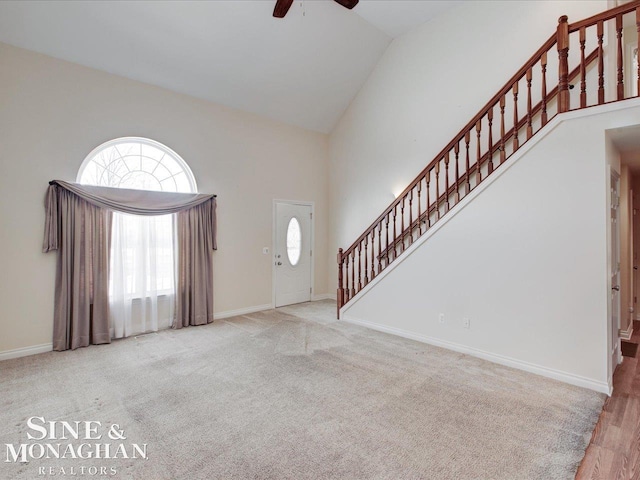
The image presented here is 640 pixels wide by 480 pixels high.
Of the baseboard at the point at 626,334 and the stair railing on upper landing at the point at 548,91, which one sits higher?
the stair railing on upper landing at the point at 548,91

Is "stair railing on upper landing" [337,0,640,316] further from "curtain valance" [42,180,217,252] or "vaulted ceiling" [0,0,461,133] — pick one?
"curtain valance" [42,180,217,252]

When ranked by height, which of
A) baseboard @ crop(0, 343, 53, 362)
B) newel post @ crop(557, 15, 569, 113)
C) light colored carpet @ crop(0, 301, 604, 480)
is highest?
newel post @ crop(557, 15, 569, 113)

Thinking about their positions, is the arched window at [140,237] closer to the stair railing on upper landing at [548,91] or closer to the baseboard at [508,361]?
the stair railing on upper landing at [548,91]

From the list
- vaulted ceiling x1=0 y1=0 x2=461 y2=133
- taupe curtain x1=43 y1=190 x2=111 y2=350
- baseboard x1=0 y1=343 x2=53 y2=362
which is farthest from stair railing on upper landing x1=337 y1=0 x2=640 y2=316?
baseboard x1=0 y1=343 x2=53 y2=362

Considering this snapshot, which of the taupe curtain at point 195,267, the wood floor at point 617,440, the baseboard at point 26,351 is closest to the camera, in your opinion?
the wood floor at point 617,440

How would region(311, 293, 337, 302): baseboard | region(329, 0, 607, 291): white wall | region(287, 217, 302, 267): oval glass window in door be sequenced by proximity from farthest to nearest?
region(311, 293, 337, 302): baseboard → region(287, 217, 302, 267): oval glass window in door → region(329, 0, 607, 291): white wall

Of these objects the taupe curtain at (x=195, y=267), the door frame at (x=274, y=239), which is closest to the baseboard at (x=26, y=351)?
the taupe curtain at (x=195, y=267)

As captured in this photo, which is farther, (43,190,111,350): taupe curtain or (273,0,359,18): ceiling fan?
(43,190,111,350): taupe curtain

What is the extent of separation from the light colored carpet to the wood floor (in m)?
0.08

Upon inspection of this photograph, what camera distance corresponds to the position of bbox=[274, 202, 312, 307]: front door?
6301mm

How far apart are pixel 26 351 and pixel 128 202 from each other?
2103 millimetres

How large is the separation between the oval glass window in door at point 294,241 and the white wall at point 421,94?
2.91 ft

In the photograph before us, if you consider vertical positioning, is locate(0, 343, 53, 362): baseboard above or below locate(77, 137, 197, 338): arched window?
below

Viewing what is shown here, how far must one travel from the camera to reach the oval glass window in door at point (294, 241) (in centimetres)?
649
